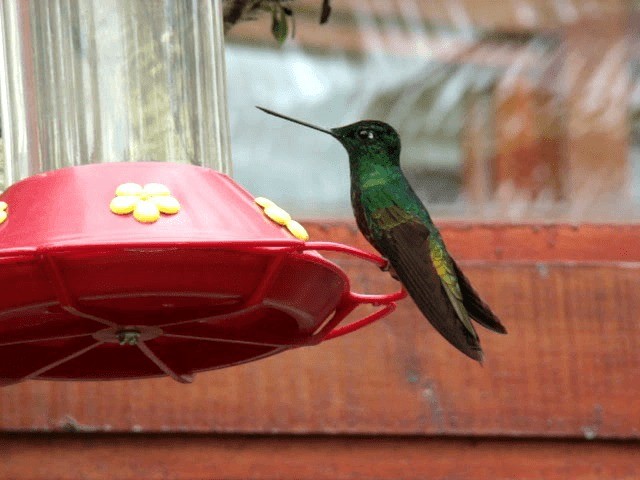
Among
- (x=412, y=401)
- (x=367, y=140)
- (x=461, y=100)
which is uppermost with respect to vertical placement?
(x=367, y=140)

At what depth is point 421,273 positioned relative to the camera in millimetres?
3287

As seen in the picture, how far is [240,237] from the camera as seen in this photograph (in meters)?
2.86

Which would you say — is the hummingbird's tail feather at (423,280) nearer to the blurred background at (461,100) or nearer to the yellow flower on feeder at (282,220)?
the yellow flower on feeder at (282,220)

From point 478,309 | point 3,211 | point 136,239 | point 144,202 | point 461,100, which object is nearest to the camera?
point 136,239

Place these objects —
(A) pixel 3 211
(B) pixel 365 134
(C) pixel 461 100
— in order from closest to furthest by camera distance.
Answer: (A) pixel 3 211, (B) pixel 365 134, (C) pixel 461 100

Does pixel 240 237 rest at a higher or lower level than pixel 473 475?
higher

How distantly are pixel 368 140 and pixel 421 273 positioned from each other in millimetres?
439

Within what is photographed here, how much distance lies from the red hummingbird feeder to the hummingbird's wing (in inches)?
2.8

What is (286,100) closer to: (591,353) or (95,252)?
(591,353)

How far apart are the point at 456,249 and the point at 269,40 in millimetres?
793

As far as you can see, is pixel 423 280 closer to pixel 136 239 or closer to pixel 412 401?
pixel 136 239

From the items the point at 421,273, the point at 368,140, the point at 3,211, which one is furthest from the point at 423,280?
the point at 3,211

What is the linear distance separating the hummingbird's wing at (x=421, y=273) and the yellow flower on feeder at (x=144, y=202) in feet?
1.73

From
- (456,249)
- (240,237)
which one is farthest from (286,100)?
(240,237)
